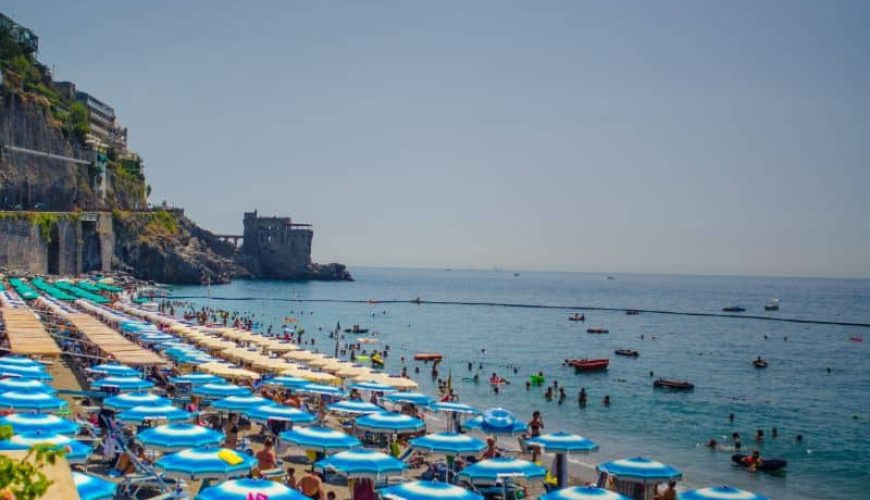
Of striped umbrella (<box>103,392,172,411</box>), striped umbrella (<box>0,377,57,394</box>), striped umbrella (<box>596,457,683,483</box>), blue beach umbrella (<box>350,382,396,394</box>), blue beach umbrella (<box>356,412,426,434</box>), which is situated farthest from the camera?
blue beach umbrella (<box>350,382,396,394</box>)

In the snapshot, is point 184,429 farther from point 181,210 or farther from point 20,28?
point 181,210

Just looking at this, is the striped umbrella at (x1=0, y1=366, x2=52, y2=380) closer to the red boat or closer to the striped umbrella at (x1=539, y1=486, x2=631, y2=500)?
the striped umbrella at (x1=539, y1=486, x2=631, y2=500)

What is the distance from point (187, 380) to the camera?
25.1 m

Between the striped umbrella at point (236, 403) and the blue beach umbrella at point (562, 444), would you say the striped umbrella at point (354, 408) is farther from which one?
the blue beach umbrella at point (562, 444)

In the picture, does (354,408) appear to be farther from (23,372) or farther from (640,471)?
(23,372)

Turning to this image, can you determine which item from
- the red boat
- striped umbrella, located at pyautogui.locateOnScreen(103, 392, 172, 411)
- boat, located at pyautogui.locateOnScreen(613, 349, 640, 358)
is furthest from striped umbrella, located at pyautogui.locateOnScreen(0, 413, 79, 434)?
boat, located at pyautogui.locateOnScreen(613, 349, 640, 358)

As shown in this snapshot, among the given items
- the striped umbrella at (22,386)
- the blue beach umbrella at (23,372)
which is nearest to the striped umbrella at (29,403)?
the striped umbrella at (22,386)

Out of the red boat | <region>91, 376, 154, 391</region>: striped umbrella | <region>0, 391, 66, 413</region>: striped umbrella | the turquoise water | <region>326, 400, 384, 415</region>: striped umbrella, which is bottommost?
the turquoise water

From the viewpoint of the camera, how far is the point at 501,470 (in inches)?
671

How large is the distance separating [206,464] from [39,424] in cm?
386

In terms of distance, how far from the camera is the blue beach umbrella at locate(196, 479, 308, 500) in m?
12.9

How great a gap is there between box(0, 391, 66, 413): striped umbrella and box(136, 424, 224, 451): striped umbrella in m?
3.32

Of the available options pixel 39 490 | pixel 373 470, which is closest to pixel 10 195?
pixel 373 470

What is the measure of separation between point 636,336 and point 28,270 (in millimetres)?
A: 63993
